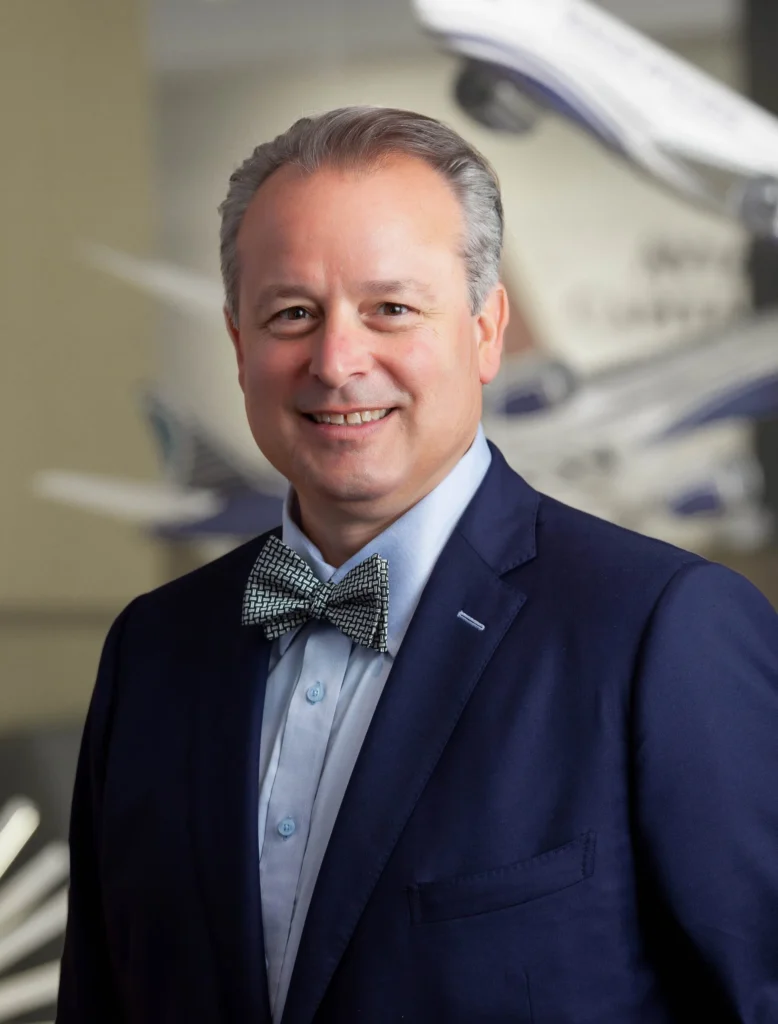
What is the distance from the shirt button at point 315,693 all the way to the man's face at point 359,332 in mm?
164

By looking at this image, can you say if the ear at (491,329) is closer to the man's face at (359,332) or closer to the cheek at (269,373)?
the man's face at (359,332)

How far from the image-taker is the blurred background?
356 centimetres

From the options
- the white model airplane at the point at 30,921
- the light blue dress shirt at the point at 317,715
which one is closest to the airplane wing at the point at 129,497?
the white model airplane at the point at 30,921

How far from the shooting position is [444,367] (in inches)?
51.3

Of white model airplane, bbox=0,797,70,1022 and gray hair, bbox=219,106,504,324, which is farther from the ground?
gray hair, bbox=219,106,504,324

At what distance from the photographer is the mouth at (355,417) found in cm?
A: 128

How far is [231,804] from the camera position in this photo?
1.29 meters

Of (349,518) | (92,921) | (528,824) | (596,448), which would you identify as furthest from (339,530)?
(596,448)

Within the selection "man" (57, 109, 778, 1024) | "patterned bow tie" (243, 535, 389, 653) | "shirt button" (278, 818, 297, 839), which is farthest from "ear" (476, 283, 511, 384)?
"shirt button" (278, 818, 297, 839)

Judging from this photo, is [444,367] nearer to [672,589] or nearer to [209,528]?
[672,589]

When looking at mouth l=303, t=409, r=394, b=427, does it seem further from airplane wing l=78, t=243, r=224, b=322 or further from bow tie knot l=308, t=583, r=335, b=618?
airplane wing l=78, t=243, r=224, b=322

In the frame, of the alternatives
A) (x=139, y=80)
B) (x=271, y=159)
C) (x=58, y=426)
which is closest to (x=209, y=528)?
(x=58, y=426)

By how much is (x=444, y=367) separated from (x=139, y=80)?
A: 272cm

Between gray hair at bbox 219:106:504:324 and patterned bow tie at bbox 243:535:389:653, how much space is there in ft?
0.87
